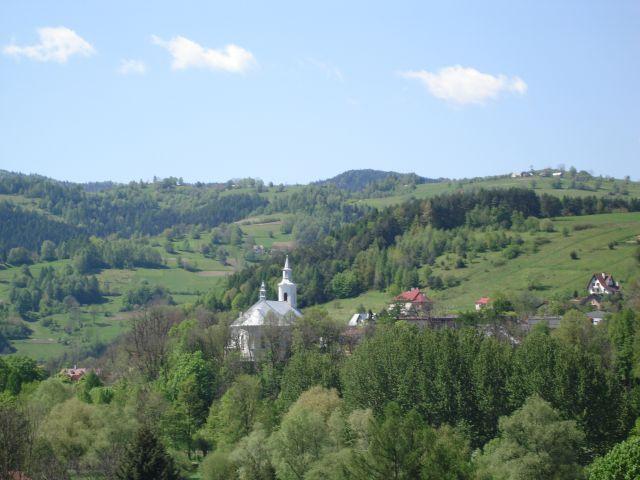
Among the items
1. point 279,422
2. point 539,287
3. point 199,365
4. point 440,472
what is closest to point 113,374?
point 199,365

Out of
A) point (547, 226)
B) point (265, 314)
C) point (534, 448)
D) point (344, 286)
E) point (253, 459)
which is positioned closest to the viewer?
point (534, 448)

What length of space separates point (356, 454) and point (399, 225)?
133588mm

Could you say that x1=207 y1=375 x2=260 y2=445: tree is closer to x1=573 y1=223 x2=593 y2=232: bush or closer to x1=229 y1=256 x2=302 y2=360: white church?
x1=229 y1=256 x2=302 y2=360: white church

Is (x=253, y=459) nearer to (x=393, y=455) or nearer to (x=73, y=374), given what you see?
(x=393, y=455)

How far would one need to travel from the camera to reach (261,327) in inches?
4719

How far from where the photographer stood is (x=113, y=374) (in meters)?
133

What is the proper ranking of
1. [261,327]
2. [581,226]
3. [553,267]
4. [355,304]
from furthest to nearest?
[581,226] → [355,304] → [553,267] → [261,327]

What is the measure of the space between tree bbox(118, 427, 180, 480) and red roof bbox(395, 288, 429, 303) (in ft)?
307

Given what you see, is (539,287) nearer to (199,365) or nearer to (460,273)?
(460,273)

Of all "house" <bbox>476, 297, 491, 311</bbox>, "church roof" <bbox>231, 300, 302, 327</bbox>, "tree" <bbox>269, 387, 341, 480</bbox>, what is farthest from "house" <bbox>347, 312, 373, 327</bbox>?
"tree" <bbox>269, 387, 341, 480</bbox>

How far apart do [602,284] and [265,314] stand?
53547mm

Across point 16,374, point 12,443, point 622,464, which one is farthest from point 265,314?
point 622,464

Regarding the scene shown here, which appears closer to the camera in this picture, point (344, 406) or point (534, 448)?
point (534, 448)

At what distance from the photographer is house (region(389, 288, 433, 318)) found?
144500 mm
